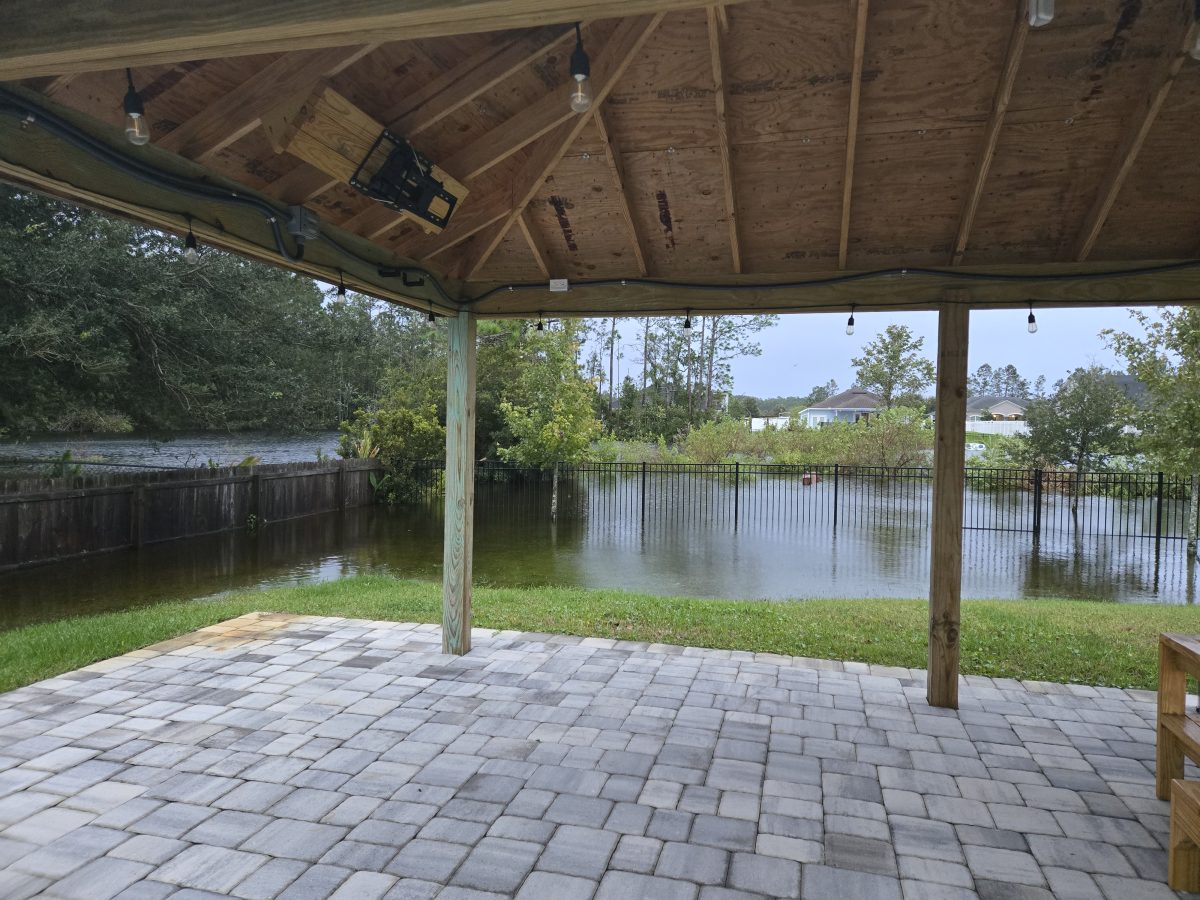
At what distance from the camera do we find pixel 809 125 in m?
3.02

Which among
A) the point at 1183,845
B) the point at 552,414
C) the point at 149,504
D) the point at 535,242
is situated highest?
the point at 535,242

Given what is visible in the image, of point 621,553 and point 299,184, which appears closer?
point 299,184

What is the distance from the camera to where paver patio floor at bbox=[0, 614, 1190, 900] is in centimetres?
220

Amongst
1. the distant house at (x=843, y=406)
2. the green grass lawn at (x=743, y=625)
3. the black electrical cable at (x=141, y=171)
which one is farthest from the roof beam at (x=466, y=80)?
the distant house at (x=843, y=406)

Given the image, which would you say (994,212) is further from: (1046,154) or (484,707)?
(484,707)

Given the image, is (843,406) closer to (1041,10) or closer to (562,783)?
(562,783)

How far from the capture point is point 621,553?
31.7 feet

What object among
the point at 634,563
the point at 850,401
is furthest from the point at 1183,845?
the point at 850,401

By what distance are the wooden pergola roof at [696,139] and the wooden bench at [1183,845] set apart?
229cm

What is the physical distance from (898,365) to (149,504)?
70.1 feet

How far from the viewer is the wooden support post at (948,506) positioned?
3.63 m

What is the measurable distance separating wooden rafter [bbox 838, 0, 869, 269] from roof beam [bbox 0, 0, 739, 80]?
1.51m

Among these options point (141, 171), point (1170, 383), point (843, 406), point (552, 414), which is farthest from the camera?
point (843, 406)

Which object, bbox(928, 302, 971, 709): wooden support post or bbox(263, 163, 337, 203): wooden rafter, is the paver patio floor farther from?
bbox(263, 163, 337, 203): wooden rafter
